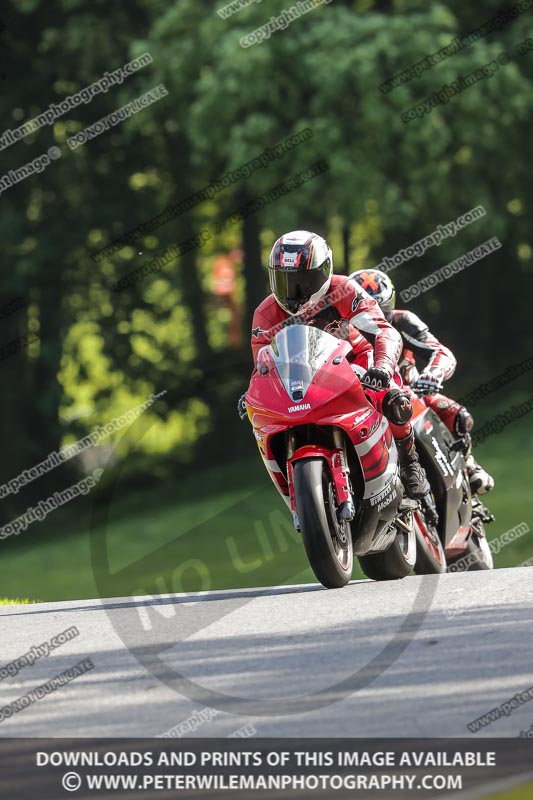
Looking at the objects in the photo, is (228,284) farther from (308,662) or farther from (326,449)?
(308,662)

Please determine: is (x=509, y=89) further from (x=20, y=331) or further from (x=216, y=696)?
(x=216, y=696)

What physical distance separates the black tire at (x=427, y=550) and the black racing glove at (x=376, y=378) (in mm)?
1468

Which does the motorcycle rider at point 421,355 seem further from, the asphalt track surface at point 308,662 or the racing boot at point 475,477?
the asphalt track surface at point 308,662

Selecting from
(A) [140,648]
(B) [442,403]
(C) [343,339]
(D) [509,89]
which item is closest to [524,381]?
(D) [509,89]

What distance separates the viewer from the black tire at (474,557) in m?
10.0

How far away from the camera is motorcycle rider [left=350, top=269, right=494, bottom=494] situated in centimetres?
894

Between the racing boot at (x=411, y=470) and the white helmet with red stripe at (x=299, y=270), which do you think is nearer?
the white helmet with red stripe at (x=299, y=270)

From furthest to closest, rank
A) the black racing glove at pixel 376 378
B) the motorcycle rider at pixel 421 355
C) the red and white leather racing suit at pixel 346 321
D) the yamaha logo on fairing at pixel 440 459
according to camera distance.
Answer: the yamaha logo on fairing at pixel 440 459 < the motorcycle rider at pixel 421 355 < the red and white leather racing suit at pixel 346 321 < the black racing glove at pixel 376 378

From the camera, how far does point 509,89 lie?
2147 centimetres

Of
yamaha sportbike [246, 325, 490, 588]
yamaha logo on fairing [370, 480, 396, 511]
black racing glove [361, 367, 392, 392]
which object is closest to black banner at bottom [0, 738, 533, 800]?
yamaha sportbike [246, 325, 490, 588]

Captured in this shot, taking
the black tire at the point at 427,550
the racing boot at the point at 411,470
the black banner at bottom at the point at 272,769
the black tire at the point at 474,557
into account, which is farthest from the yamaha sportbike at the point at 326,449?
the black banner at bottom at the point at 272,769

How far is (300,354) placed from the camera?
752 cm

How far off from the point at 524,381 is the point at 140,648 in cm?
2133

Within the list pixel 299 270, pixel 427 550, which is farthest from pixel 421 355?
pixel 299 270
